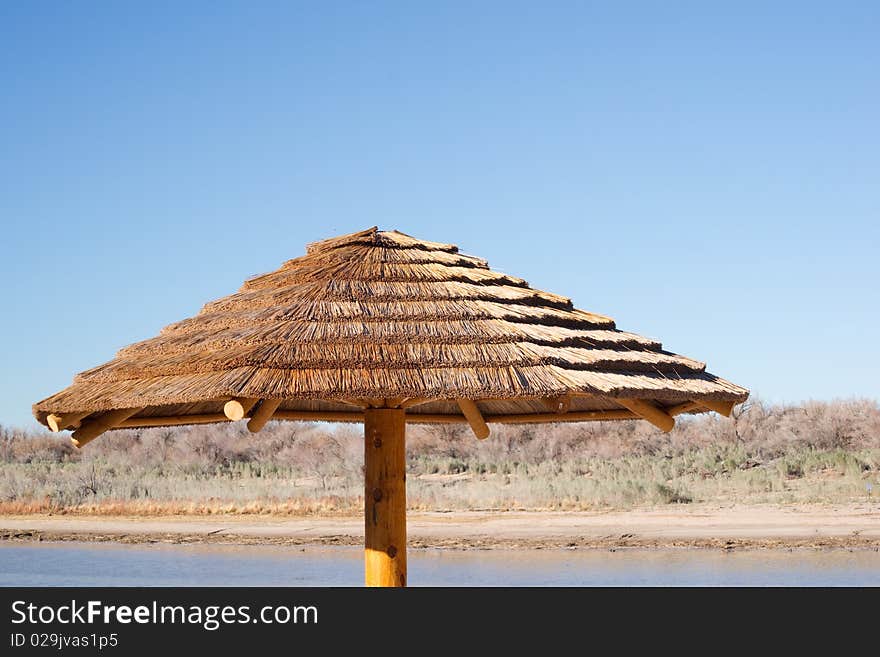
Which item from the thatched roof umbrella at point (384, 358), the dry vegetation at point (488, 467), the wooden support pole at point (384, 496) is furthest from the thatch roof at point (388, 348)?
the dry vegetation at point (488, 467)

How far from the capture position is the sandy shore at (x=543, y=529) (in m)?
17.5

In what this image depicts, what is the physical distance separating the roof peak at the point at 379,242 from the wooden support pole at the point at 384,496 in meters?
0.98

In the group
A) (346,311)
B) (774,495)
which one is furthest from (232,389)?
(774,495)

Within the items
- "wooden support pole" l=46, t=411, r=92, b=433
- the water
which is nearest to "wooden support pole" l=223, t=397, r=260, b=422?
"wooden support pole" l=46, t=411, r=92, b=433

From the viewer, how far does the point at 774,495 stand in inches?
807

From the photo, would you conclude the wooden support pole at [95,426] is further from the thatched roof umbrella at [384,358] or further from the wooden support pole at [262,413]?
the wooden support pole at [262,413]

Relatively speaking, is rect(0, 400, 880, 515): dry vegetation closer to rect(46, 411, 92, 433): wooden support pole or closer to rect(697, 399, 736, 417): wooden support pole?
rect(697, 399, 736, 417): wooden support pole

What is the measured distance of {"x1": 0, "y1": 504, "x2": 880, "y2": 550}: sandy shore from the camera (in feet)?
57.6

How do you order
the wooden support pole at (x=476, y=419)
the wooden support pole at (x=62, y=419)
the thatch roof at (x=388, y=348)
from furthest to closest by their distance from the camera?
the wooden support pole at (x=476, y=419) < the wooden support pole at (x=62, y=419) < the thatch roof at (x=388, y=348)

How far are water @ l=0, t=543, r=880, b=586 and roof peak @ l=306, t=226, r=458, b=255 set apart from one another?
7776 millimetres

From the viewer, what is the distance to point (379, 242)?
6.61 meters

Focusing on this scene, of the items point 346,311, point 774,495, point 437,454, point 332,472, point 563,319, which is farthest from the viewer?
point 437,454
